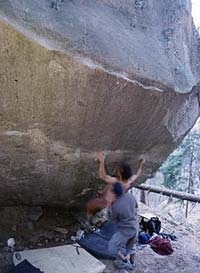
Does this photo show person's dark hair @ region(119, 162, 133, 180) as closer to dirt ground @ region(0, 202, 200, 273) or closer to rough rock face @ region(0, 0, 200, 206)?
rough rock face @ region(0, 0, 200, 206)

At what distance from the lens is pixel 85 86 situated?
2.61 m

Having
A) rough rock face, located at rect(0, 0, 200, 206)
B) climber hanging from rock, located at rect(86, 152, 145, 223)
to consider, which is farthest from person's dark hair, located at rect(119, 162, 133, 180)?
rough rock face, located at rect(0, 0, 200, 206)

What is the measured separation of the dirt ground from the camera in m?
4.09

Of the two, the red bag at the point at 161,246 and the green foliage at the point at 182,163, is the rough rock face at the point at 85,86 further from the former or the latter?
the green foliage at the point at 182,163

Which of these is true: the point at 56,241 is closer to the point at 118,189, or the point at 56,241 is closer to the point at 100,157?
the point at 118,189

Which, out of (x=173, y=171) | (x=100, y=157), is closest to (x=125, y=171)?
(x=100, y=157)

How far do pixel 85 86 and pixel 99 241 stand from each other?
2432 millimetres

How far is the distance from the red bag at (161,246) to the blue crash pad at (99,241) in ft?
2.20

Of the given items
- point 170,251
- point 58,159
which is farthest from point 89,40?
point 170,251

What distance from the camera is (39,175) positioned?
3.44 m

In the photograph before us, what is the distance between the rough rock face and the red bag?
1.56 m

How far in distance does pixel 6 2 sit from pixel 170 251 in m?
3.82

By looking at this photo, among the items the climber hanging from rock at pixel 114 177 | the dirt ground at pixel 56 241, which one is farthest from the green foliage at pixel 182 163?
the climber hanging from rock at pixel 114 177

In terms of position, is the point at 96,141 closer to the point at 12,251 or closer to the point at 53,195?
the point at 53,195
